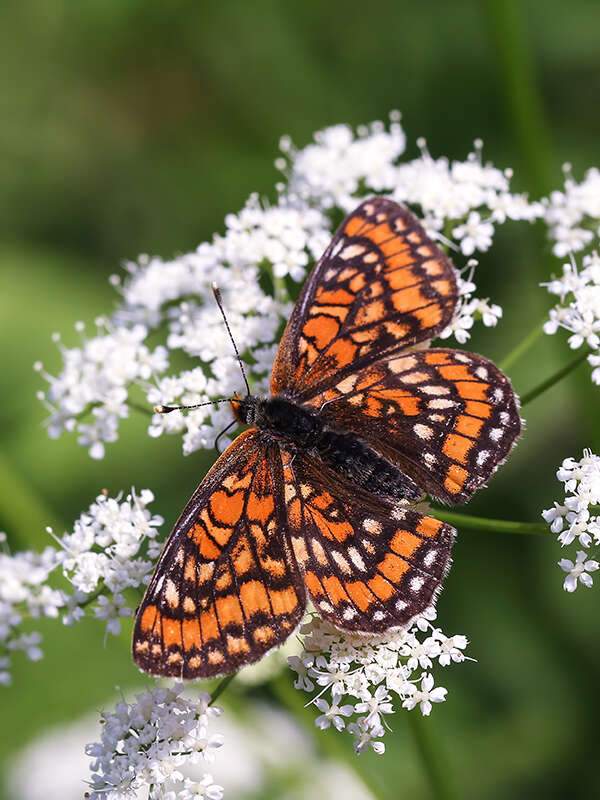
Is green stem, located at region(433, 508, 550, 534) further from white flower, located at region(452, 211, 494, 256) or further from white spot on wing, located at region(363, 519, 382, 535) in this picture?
white flower, located at region(452, 211, 494, 256)

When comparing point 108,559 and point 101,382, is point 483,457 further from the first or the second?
point 101,382

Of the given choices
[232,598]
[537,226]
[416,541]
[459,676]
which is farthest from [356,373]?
[459,676]

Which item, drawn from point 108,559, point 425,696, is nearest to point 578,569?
point 425,696

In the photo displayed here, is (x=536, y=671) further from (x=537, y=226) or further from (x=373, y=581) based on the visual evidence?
(x=373, y=581)

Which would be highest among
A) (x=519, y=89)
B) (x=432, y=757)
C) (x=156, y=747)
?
(x=519, y=89)

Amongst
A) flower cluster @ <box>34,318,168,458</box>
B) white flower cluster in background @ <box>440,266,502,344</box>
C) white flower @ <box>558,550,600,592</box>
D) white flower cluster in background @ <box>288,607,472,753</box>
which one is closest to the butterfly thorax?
white flower cluster in background @ <box>288,607,472,753</box>

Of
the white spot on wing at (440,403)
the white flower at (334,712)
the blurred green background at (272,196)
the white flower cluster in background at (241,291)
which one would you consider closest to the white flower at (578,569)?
the white spot on wing at (440,403)
